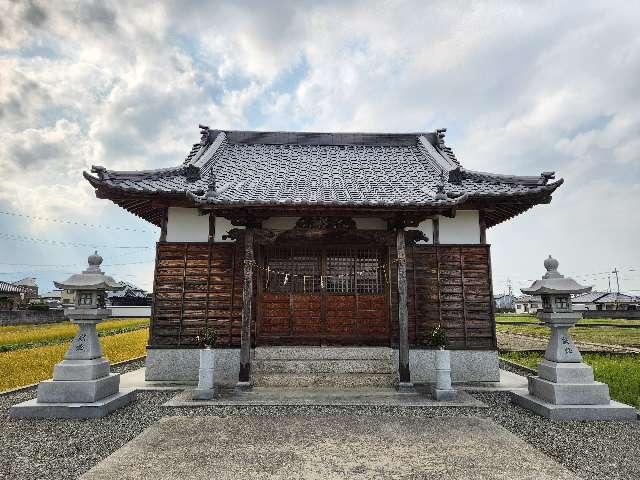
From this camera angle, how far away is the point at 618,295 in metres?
65.6

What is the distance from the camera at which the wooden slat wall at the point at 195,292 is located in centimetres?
995

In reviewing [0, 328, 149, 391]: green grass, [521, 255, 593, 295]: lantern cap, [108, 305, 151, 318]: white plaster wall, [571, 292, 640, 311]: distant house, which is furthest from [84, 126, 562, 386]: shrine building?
[571, 292, 640, 311]: distant house

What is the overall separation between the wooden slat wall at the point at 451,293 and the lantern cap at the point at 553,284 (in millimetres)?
2057

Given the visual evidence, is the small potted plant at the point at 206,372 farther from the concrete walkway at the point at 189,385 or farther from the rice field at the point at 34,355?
the rice field at the point at 34,355

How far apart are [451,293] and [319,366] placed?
4200 mm

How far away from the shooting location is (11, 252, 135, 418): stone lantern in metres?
7.11

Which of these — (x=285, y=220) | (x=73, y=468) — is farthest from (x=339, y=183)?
(x=73, y=468)

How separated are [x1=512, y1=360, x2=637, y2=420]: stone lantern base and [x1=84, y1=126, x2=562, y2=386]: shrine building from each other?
2.45 metres

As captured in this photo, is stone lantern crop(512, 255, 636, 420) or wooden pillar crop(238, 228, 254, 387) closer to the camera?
stone lantern crop(512, 255, 636, 420)

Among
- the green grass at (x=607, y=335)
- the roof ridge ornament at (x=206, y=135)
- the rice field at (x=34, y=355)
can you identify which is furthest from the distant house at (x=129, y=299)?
the green grass at (x=607, y=335)

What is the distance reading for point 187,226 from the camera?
34.2 feet

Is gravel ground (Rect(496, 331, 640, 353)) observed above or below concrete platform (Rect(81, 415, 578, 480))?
below

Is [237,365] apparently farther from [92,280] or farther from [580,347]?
[580,347]

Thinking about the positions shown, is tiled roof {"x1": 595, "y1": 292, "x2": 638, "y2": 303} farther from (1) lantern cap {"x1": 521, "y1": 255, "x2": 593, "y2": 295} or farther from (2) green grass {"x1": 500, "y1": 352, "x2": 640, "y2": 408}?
(1) lantern cap {"x1": 521, "y1": 255, "x2": 593, "y2": 295}
